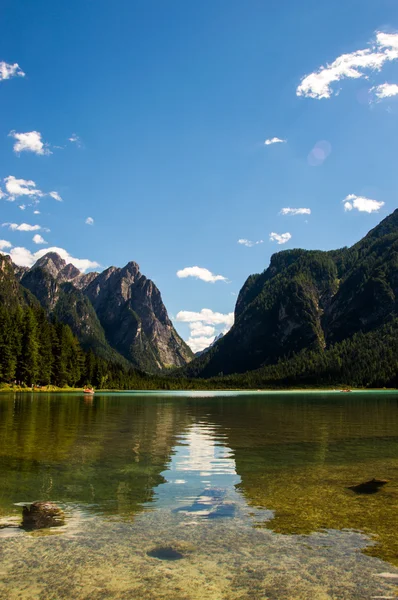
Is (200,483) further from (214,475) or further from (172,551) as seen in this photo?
(172,551)

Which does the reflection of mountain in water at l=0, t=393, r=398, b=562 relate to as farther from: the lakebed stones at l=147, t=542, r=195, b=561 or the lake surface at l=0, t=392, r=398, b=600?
the lakebed stones at l=147, t=542, r=195, b=561

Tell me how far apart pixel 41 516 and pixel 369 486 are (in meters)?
11.0

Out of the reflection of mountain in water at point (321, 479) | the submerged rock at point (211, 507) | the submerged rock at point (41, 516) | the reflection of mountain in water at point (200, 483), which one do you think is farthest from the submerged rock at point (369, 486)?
the submerged rock at point (41, 516)

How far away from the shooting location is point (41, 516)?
1173cm

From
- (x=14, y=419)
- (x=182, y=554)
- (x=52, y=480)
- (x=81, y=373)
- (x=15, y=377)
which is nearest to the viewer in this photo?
(x=182, y=554)

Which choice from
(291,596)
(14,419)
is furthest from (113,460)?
(14,419)

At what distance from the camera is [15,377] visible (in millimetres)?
121125

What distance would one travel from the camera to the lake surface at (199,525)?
787 cm

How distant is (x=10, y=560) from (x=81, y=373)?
167418 millimetres

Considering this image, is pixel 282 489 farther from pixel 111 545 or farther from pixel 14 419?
pixel 14 419

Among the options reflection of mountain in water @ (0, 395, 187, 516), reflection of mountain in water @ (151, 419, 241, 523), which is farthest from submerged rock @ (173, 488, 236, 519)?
reflection of mountain in water @ (0, 395, 187, 516)

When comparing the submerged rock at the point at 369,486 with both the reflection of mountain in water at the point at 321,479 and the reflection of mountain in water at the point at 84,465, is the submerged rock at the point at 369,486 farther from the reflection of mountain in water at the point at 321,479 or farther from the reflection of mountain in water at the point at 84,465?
the reflection of mountain in water at the point at 84,465

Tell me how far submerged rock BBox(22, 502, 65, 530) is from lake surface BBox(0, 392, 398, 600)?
0.23m

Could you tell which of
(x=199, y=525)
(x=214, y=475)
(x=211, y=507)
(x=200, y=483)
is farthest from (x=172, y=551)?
(x=214, y=475)
